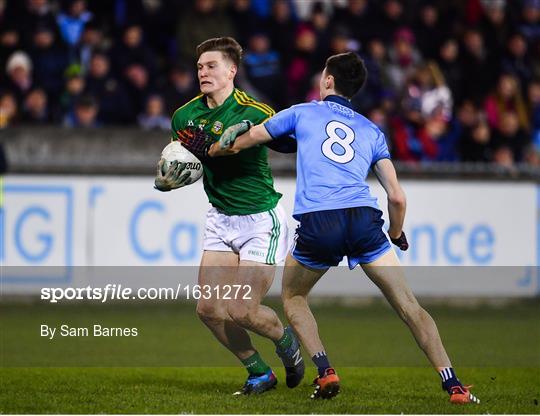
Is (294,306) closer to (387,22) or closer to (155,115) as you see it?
(155,115)

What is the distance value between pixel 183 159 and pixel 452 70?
10.5 meters

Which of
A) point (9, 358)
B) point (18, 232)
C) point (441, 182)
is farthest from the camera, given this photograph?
point (441, 182)

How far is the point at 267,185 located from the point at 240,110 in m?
0.56

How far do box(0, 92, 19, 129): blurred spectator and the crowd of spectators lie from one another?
0.07 feet

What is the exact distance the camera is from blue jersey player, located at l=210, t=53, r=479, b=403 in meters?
8.05

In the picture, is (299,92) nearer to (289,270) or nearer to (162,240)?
(162,240)

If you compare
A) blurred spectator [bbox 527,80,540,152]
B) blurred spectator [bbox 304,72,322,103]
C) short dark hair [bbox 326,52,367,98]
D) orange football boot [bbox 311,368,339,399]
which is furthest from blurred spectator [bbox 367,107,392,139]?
orange football boot [bbox 311,368,339,399]

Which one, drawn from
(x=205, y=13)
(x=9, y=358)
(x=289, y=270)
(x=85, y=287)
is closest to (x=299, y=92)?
(x=205, y=13)

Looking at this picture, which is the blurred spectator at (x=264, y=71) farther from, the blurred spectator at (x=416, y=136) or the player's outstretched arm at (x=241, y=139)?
the player's outstretched arm at (x=241, y=139)

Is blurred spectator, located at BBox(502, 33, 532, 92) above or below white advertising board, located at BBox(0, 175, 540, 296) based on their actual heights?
above

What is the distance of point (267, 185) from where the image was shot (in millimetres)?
8922

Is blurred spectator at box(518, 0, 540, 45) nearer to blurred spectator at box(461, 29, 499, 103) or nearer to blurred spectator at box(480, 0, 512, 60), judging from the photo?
blurred spectator at box(480, 0, 512, 60)

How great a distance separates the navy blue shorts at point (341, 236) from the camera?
318 inches

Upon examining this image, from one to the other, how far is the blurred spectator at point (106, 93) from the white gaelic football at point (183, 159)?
7.41 meters
